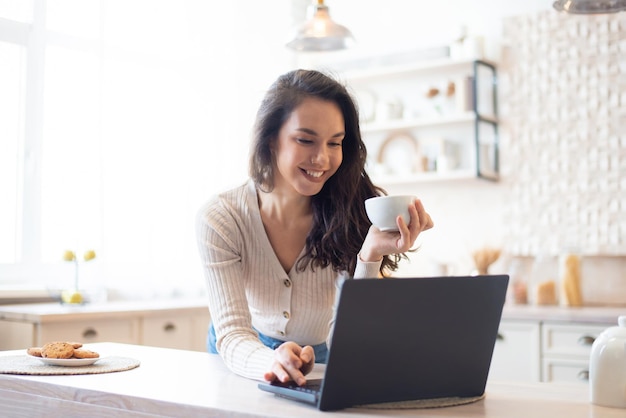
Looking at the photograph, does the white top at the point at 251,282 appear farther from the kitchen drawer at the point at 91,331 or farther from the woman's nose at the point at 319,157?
the kitchen drawer at the point at 91,331

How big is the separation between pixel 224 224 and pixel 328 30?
62.7 inches

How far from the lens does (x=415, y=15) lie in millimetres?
4250

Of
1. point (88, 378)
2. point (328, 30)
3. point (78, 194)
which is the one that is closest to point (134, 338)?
point (78, 194)

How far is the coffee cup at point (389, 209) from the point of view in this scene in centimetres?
139

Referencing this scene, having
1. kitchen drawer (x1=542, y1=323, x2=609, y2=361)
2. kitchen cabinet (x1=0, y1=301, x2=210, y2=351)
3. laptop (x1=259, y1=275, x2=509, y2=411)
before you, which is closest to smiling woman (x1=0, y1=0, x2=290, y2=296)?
kitchen cabinet (x1=0, y1=301, x2=210, y2=351)

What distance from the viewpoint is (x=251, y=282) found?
186cm

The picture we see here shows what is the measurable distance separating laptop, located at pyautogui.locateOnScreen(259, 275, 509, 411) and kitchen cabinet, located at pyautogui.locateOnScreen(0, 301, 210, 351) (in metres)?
1.90

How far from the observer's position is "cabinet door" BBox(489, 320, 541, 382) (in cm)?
329

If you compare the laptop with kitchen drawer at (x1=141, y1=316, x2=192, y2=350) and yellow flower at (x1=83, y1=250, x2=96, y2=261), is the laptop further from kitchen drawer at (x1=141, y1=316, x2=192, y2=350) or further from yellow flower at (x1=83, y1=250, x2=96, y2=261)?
yellow flower at (x1=83, y1=250, x2=96, y2=261)

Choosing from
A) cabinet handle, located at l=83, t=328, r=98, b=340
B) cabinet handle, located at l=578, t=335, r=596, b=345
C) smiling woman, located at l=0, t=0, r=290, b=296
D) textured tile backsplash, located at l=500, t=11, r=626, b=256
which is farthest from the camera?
textured tile backsplash, located at l=500, t=11, r=626, b=256

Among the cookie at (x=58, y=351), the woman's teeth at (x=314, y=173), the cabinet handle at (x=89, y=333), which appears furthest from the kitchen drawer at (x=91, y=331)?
the woman's teeth at (x=314, y=173)

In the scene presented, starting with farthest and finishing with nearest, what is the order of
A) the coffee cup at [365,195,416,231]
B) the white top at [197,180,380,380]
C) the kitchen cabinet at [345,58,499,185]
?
the kitchen cabinet at [345,58,499,185] → the white top at [197,180,380,380] → the coffee cup at [365,195,416,231]

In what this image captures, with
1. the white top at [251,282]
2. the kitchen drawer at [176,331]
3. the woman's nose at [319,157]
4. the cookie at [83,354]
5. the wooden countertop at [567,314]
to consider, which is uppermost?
the woman's nose at [319,157]

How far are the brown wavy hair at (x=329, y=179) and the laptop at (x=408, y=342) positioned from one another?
0.57m
